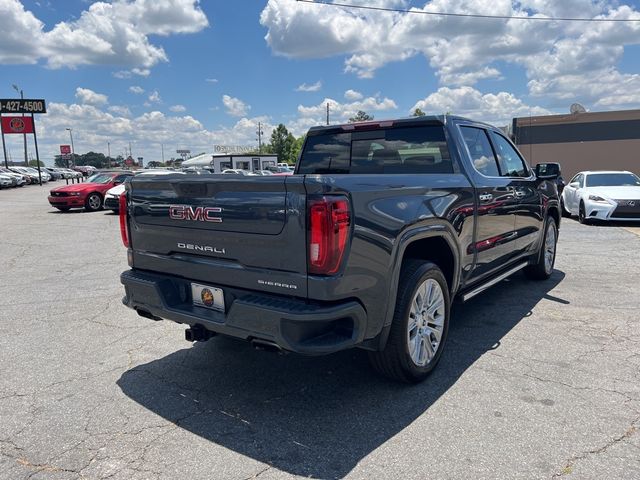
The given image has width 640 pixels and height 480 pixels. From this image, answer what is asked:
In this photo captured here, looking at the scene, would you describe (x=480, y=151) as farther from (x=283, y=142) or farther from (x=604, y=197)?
(x=283, y=142)

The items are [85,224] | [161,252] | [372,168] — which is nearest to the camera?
[161,252]

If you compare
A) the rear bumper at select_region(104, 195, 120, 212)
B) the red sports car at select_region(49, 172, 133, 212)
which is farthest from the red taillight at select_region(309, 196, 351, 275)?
the red sports car at select_region(49, 172, 133, 212)

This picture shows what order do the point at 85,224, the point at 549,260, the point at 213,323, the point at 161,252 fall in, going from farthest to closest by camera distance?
the point at 85,224 → the point at 549,260 → the point at 161,252 → the point at 213,323

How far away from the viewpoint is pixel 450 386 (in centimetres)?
357

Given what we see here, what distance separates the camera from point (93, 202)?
18.1 meters

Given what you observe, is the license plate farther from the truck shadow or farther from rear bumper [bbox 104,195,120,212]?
rear bumper [bbox 104,195,120,212]

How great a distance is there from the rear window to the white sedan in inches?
381

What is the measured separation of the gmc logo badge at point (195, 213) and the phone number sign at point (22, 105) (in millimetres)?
49205

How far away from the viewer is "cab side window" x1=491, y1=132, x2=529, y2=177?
16.9 feet

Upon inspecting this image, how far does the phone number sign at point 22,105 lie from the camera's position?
44531 millimetres

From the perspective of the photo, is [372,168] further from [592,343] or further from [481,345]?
[592,343]

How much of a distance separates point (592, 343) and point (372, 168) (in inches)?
98.4

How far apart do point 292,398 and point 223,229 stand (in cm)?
128

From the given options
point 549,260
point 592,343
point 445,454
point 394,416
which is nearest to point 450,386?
point 394,416
